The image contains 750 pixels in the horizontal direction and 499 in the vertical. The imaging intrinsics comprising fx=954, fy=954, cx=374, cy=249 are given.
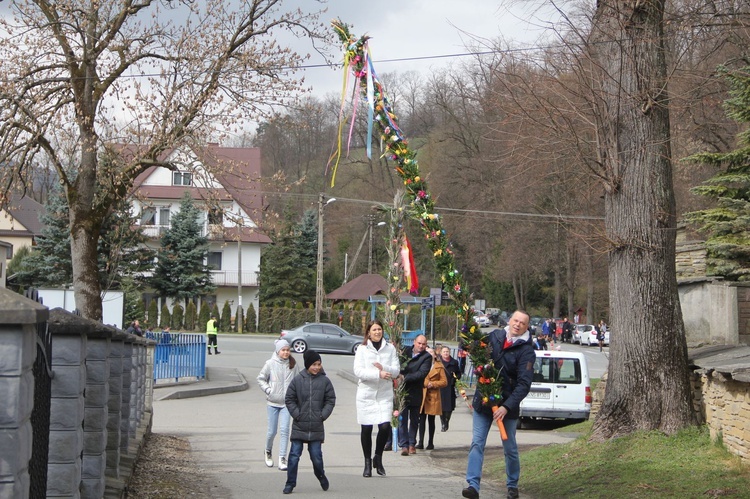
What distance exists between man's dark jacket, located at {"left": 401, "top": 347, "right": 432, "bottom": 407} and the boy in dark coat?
3.88 meters

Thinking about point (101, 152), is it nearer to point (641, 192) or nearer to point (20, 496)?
point (641, 192)

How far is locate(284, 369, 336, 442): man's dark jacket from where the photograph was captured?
32.3 feet

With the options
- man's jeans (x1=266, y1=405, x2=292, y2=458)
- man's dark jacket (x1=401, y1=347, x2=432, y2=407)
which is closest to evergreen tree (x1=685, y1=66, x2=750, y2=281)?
man's dark jacket (x1=401, y1=347, x2=432, y2=407)

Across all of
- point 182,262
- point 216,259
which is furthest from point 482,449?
point 216,259

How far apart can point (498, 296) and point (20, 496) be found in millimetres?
74906

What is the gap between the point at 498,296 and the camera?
254 ft

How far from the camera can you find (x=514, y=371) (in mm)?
8977

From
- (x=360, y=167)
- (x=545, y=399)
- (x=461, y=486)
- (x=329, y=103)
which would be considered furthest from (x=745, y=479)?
(x=360, y=167)

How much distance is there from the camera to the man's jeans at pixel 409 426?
45.3 feet

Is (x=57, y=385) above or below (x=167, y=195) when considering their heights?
below

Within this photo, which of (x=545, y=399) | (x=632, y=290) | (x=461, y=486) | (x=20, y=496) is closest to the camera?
(x=20, y=496)

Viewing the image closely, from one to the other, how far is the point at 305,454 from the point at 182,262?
4604 cm

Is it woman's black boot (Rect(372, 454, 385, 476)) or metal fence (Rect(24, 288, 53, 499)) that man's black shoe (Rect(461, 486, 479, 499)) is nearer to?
woman's black boot (Rect(372, 454, 385, 476))

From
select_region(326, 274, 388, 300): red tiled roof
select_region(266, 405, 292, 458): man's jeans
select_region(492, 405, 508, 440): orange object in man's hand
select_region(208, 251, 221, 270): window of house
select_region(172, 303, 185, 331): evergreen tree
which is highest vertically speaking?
select_region(208, 251, 221, 270): window of house
